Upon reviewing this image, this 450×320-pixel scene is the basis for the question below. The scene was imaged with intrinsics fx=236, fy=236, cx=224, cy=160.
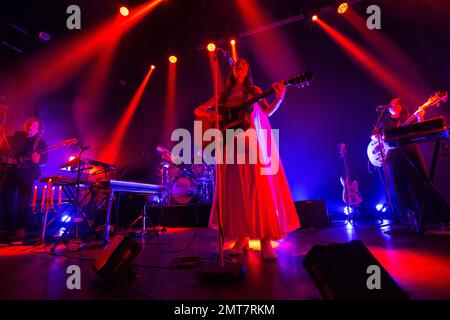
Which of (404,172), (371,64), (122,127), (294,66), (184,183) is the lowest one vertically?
(184,183)

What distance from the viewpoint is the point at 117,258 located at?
1622mm

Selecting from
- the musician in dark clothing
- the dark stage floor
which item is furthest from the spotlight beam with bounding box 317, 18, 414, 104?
the dark stage floor

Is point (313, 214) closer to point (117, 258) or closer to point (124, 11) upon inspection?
point (117, 258)

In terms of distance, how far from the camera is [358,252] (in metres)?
1.21

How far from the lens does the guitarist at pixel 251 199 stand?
2258 mm

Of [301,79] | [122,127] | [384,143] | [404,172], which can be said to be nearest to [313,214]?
[404,172]

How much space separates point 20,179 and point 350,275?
20.2 feet

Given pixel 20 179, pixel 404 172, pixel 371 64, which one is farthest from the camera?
pixel 371 64

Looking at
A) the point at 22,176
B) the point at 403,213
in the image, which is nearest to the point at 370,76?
the point at 403,213

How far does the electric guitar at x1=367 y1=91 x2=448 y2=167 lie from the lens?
387cm

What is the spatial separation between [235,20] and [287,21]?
136cm

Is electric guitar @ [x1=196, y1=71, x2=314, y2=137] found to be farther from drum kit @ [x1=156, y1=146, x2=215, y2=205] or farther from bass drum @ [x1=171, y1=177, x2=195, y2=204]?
bass drum @ [x1=171, y1=177, x2=195, y2=204]

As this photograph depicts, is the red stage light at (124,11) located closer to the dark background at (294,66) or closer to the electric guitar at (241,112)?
the dark background at (294,66)
